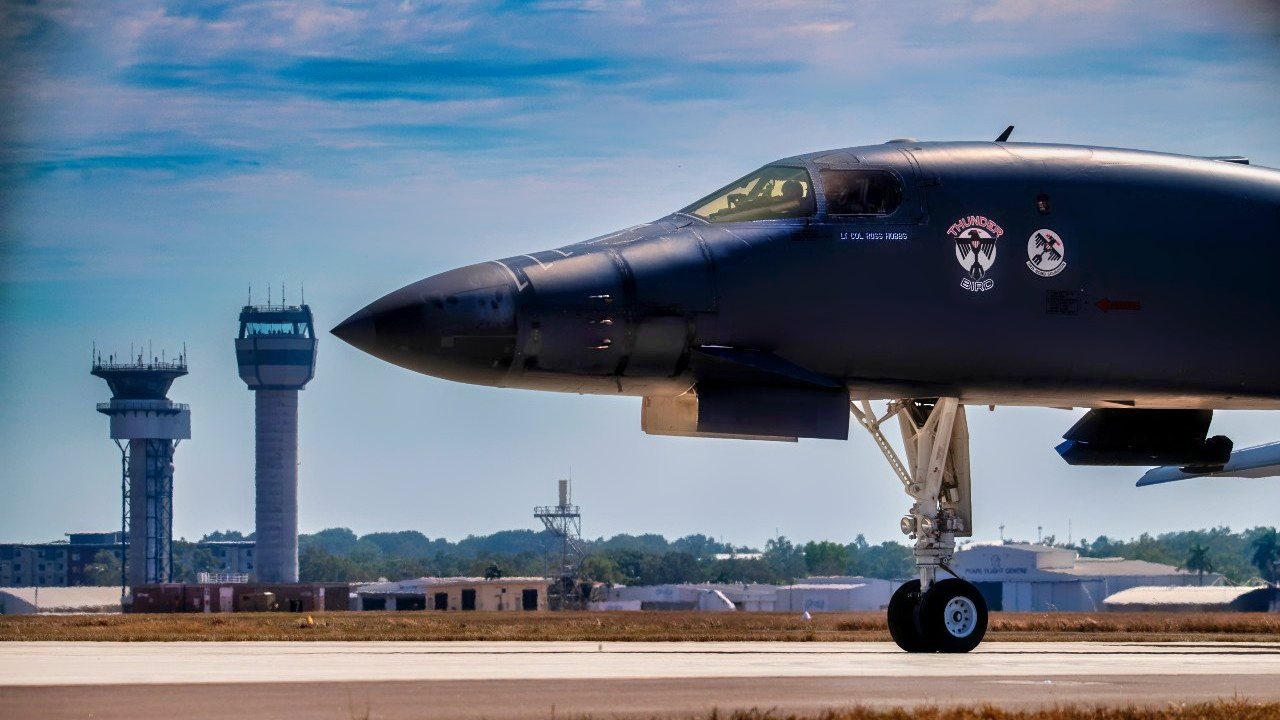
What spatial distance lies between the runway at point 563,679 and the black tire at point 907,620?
32 centimetres

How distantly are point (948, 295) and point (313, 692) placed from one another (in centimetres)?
837

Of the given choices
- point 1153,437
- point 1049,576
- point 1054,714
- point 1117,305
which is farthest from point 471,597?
point 1054,714

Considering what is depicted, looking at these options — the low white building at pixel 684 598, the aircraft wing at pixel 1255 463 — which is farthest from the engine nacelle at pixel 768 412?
the low white building at pixel 684 598

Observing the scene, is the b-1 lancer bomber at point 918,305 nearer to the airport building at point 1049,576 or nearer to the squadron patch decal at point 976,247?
the squadron patch decal at point 976,247

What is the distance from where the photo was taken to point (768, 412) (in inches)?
679

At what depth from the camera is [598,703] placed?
11.4 m

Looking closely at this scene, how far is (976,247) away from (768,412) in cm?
273

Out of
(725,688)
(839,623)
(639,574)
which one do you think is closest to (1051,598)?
(639,574)

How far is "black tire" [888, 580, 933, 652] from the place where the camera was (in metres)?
17.7

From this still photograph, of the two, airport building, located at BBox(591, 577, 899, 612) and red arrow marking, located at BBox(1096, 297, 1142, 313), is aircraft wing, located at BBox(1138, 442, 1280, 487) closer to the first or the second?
red arrow marking, located at BBox(1096, 297, 1142, 313)

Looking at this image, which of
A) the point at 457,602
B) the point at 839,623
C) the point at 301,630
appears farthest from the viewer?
the point at 457,602

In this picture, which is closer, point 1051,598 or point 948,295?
point 948,295

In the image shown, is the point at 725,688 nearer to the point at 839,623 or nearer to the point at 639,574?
the point at 839,623

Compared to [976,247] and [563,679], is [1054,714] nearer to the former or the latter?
[563,679]
